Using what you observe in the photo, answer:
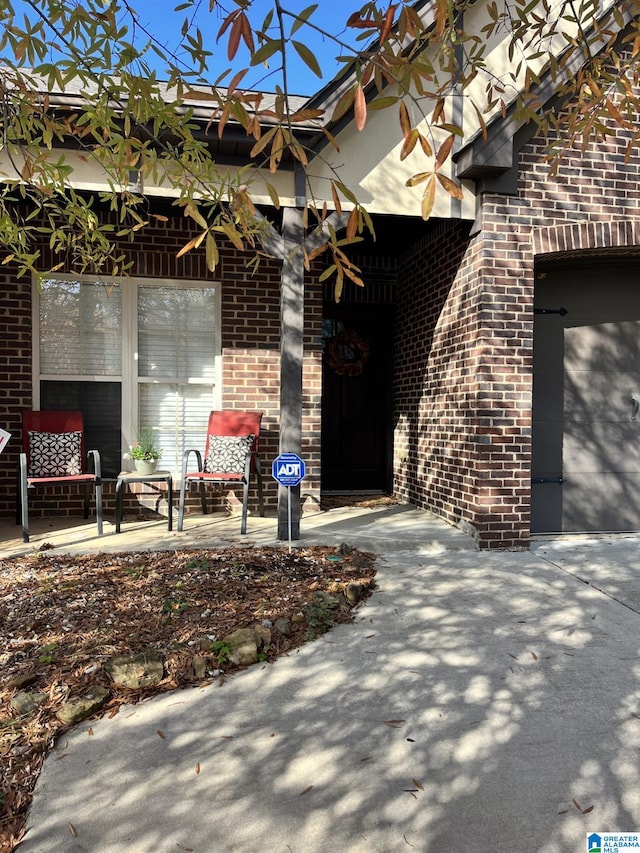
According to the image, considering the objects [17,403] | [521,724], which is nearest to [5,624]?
[521,724]

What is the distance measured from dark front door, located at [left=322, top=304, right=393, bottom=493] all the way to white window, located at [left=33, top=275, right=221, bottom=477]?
5.31ft

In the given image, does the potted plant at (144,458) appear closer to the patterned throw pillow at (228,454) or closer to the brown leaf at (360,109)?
the patterned throw pillow at (228,454)

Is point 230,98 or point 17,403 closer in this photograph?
point 230,98

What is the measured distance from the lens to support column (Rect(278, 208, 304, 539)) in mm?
4746

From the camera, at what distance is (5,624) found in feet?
9.95

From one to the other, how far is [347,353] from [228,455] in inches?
95.9

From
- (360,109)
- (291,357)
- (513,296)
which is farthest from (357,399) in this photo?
(360,109)

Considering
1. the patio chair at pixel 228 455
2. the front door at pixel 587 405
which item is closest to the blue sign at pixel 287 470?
the patio chair at pixel 228 455

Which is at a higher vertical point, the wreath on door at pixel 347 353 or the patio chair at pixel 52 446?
the wreath on door at pixel 347 353

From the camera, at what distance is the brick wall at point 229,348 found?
564 centimetres

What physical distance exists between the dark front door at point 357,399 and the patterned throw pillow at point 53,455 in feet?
9.53

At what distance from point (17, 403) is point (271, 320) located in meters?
2.54

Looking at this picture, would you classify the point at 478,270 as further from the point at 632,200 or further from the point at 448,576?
the point at 448,576

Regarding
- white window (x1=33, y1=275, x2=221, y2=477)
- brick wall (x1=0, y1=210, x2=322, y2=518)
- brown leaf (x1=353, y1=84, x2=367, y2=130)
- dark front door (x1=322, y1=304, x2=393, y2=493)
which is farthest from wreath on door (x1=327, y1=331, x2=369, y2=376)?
brown leaf (x1=353, y1=84, x2=367, y2=130)
